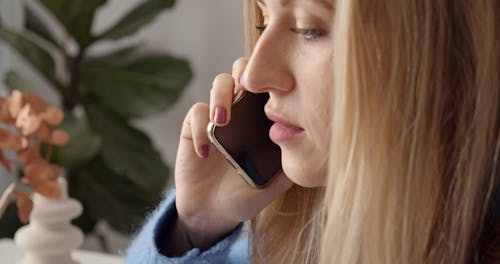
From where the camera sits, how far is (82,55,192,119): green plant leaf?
6.07 ft

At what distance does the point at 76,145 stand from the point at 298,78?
1173 millimetres

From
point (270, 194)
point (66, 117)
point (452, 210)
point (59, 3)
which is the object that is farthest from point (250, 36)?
point (59, 3)

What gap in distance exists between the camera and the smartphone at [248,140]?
803 mm

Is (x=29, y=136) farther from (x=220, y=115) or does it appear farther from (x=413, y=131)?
(x=413, y=131)

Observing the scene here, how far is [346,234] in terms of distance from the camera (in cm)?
61

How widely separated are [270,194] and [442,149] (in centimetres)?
31

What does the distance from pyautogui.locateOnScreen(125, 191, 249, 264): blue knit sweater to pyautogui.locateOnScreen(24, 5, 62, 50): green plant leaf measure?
103 cm

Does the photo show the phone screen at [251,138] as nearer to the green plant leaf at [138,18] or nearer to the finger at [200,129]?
the finger at [200,129]

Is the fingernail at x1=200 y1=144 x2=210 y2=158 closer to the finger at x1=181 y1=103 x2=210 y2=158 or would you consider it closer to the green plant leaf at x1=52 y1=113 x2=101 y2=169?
the finger at x1=181 y1=103 x2=210 y2=158

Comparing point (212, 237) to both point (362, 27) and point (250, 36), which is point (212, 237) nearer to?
point (250, 36)

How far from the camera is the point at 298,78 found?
62cm

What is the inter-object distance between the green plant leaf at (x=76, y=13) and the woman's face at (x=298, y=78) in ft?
4.01

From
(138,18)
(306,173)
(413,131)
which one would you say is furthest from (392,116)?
(138,18)

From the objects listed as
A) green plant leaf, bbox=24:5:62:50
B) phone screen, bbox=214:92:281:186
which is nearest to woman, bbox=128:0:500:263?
phone screen, bbox=214:92:281:186
